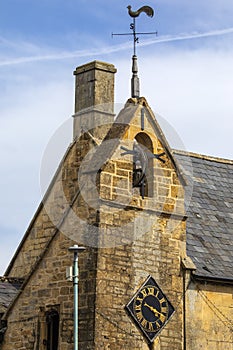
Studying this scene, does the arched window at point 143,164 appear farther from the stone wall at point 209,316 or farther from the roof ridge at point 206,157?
the roof ridge at point 206,157

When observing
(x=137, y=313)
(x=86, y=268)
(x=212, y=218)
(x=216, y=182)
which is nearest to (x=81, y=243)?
(x=86, y=268)

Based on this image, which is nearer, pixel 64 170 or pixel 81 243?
pixel 81 243

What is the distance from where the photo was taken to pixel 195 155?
113ft

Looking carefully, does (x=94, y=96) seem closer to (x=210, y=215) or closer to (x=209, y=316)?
(x=210, y=215)

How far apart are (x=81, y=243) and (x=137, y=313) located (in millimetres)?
2233

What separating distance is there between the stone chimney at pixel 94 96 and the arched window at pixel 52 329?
5.82m

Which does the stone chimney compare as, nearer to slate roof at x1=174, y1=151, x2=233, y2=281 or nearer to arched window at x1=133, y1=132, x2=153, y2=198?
arched window at x1=133, y1=132, x2=153, y2=198

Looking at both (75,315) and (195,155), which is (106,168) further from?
(195,155)

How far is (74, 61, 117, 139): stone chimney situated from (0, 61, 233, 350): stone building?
667mm

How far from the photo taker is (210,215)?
31062 mm

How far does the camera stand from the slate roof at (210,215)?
28.7m

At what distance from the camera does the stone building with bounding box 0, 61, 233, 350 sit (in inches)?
1015

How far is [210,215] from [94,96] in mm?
4950

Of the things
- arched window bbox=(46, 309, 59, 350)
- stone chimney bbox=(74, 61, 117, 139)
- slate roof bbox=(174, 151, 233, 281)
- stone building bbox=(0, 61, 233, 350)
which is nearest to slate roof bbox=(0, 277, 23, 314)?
stone building bbox=(0, 61, 233, 350)
